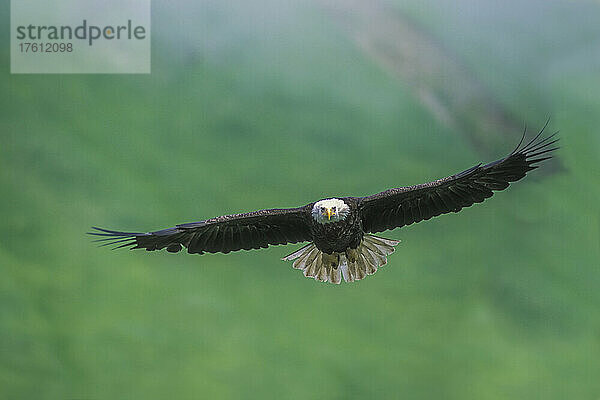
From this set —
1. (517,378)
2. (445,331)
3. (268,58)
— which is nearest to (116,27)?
(268,58)

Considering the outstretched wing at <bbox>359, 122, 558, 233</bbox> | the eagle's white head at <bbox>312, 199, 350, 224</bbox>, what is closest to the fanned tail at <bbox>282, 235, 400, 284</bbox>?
the outstretched wing at <bbox>359, 122, 558, 233</bbox>

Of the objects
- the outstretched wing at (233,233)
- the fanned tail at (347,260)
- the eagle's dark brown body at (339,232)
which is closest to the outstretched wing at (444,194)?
the eagle's dark brown body at (339,232)

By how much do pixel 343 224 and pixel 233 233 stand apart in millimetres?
910

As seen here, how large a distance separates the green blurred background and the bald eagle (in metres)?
1.95

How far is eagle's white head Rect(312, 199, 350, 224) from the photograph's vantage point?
199 inches

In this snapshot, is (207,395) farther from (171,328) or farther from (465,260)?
(465,260)

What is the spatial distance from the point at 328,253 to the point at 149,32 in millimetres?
3861

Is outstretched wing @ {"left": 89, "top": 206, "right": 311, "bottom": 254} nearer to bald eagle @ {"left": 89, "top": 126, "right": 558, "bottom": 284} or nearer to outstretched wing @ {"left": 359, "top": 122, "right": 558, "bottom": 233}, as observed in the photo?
bald eagle @ {"left": 89, "top": 126, "right": 558, "bottom": 284}

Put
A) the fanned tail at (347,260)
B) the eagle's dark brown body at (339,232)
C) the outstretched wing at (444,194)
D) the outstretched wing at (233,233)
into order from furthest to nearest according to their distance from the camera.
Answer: the fanned tail at (347,260) → the outstretched wing at (233,233) → the eagle's dark brown body at (339,232) → the outstretched wing at (444,194)

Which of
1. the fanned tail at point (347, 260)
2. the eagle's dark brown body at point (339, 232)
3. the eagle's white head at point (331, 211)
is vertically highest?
the eagle's white head at point (331, 211)

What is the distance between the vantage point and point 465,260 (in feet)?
25.2

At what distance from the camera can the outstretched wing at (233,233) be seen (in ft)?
17.6

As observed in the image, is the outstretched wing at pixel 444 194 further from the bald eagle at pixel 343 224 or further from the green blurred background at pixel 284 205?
the green blurred background at pixel 284 205

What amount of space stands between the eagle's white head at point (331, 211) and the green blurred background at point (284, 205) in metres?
2.58
